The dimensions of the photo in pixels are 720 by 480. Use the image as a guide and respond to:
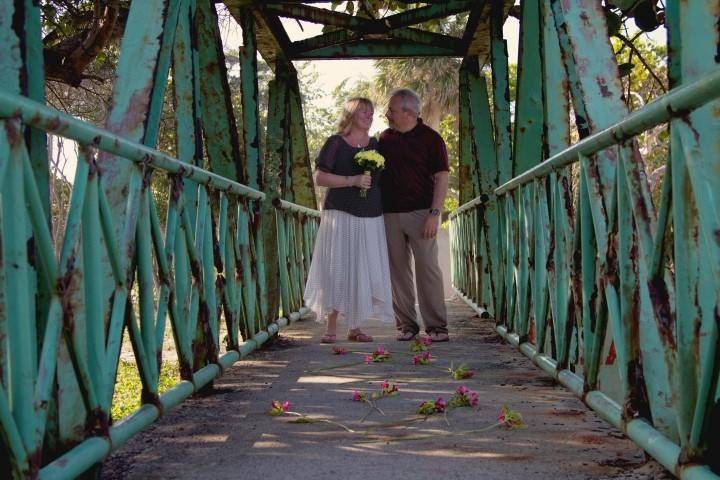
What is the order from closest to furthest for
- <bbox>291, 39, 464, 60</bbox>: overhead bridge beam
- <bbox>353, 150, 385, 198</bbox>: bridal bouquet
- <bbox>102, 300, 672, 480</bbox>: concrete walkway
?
<bbox>102, 300, 672, 480</bbox>: concrete walkway, <bbox>353, 150, 385, 198</bbox>: bridal bouquet, <bbox>291, 39, 464, 60</bbox>: overhead bridge beam

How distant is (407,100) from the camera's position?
275 inches

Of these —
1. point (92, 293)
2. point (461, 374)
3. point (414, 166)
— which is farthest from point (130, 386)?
point (92, 293)

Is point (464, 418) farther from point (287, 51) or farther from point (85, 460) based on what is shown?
point (287, 51)

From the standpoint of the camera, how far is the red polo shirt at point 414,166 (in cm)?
698

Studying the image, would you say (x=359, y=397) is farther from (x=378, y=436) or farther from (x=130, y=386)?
(x=130, y=386)

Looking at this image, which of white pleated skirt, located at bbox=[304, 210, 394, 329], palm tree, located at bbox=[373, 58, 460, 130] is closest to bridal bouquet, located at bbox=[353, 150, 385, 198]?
white pleated skirt, located at bbox=[304, 210, 394, 329]

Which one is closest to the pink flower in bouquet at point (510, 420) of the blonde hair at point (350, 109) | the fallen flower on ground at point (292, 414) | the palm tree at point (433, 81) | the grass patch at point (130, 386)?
the fallen flower on ground at point (292, 414)

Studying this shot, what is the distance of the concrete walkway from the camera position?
10.0ft

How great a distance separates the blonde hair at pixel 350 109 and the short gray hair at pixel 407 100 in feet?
0.78

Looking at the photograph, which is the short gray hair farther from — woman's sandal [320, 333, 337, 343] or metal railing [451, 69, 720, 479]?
metal railing [451, 69, 720, 479]

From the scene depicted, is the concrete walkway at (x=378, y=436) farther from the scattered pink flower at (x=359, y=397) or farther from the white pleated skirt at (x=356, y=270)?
the white pleated skirt at (x=356, y=270)

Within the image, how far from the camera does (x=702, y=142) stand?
215cm

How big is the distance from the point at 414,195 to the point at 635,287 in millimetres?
4242

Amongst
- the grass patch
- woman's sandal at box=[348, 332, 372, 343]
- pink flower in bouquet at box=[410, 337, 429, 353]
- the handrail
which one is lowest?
the grass patch
